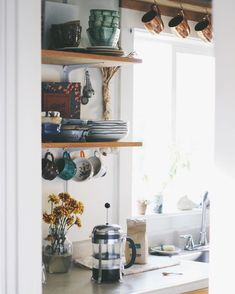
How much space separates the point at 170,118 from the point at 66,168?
3.60 ft

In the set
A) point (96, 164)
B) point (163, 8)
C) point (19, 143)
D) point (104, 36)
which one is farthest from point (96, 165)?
point (19, 143)

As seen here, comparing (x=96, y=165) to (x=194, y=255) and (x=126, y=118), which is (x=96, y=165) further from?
(x=194, y=255)

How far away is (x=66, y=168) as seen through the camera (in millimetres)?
2879

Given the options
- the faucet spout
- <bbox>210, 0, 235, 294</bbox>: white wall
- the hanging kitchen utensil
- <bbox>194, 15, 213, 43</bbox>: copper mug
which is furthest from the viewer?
the faucet spout

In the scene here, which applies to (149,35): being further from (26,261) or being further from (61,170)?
(26,261)

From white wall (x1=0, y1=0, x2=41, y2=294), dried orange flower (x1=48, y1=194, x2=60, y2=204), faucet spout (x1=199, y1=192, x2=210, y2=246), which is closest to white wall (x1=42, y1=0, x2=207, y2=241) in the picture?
dried orange flower (x1=48, y1=194, x2=60, y2=204)

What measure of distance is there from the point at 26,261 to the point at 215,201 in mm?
1010

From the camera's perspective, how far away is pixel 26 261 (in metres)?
1.69

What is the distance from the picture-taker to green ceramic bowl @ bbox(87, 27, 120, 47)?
2.74 metres

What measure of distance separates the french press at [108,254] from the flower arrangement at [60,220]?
0.54 ft

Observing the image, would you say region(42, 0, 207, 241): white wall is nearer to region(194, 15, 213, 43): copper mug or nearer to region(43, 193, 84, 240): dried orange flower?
region(43, 193, 84, 240): dried orange flower

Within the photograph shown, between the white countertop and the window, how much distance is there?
87 cm

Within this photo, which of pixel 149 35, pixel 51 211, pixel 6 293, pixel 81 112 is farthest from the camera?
pixel 149 35

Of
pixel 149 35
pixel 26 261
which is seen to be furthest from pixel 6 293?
pixel 149 35
